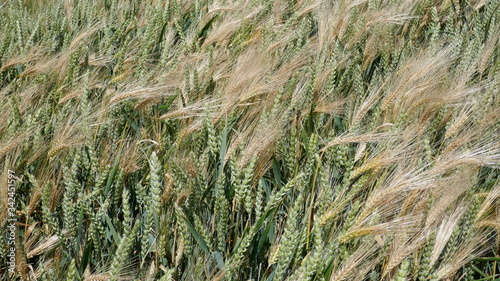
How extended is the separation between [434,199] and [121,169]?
745 mm

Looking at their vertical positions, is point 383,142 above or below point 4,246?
above

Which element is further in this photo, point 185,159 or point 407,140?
point 185,159

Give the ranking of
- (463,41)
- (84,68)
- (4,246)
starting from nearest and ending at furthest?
(4,246)
(84,68)
(463,41)

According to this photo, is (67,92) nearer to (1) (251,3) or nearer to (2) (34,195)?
(2) (34,195)

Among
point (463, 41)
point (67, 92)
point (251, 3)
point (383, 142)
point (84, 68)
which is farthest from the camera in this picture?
point (251, 3)

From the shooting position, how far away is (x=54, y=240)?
4.20 ft

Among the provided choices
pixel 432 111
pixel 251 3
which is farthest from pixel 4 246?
pixel 251 3

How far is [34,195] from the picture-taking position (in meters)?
1.40

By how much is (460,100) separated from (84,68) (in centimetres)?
133

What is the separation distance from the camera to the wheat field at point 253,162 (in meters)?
1.17

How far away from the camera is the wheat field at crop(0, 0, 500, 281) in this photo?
1.17 m

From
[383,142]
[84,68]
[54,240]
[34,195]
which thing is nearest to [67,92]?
[84,68]

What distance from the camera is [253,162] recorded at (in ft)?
3.89

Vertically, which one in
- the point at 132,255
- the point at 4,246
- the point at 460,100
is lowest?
the point at 132,255
